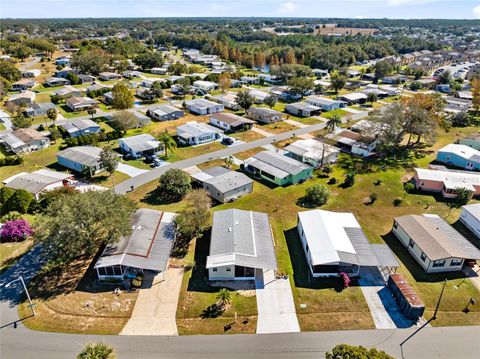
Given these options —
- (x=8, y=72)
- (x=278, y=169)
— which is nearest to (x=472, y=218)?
(x=278, y=169)

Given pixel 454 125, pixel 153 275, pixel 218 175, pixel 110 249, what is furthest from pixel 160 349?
pixel 454 125

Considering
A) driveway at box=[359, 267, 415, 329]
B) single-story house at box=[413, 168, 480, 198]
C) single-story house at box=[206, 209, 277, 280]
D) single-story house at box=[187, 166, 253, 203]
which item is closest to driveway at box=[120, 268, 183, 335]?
single-story house at box=[206, 209, 277, 280]

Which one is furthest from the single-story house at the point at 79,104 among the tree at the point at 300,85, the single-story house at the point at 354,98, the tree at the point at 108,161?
the single-story house at the point at 354,98

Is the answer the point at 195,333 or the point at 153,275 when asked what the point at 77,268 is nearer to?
the point at 153,275

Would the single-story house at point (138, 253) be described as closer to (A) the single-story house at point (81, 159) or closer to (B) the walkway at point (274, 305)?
(B) the walkway at point (274, 305)

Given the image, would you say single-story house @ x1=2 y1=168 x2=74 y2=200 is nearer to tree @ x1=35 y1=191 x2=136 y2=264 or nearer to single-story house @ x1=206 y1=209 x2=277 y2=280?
tree @ x1=35 y1=191 x2=136 y2=264
